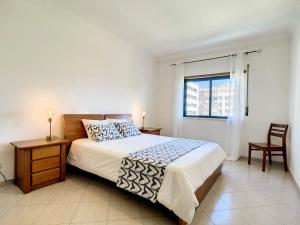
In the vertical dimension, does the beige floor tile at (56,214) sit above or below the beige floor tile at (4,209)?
below

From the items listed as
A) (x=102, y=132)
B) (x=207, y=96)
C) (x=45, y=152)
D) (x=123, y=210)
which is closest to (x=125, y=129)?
(x=102, y=132)

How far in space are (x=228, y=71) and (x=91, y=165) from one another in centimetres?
370

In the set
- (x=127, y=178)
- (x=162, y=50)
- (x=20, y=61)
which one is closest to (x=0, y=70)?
(x=20, y=61)

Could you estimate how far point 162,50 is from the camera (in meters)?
4.66

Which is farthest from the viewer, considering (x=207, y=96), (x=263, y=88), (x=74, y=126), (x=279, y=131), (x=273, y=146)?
(x=207, y=96)

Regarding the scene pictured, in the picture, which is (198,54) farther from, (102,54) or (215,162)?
(215,162)

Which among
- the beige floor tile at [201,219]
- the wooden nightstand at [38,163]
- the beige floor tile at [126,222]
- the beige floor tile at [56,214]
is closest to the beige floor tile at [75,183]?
the wooden nightstand at [38,163]

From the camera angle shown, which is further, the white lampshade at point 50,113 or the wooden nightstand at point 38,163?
the white lampshade at point 50,113

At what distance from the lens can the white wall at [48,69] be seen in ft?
7.75

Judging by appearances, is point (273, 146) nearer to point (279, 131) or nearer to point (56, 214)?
point (279, 131)

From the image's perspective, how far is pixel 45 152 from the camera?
2.36 metres

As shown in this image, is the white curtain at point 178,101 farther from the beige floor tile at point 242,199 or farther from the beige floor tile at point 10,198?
the beige floor tile at point 10,198

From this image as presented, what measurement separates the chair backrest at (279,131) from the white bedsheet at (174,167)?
1416mm

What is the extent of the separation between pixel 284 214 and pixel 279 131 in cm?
213
